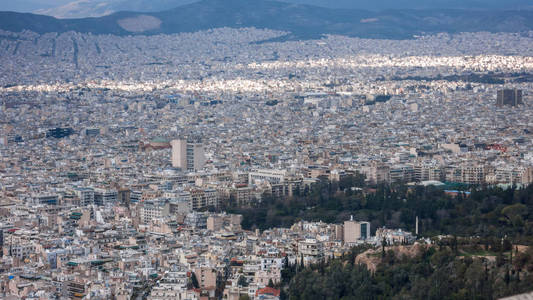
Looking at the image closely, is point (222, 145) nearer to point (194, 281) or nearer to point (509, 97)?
point (509, 97)

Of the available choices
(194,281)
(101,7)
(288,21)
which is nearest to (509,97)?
(194,281)

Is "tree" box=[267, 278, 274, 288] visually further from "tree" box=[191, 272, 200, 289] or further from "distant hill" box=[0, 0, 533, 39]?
"distant hill" box=[0, 0, 533, 39]

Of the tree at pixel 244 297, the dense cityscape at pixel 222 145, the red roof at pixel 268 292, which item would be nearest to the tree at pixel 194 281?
the dense cityscape at pixel 222 145

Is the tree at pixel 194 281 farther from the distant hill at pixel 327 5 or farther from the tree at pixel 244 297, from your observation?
the distant hill at pixel 327 5

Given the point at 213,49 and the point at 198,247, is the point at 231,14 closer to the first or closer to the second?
the point at 213,49

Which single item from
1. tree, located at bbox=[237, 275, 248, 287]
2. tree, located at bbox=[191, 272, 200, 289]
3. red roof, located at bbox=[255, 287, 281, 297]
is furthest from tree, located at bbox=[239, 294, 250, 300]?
tree, located at bbox=[191, 272, 200, 289]

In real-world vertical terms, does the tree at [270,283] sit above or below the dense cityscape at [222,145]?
below
